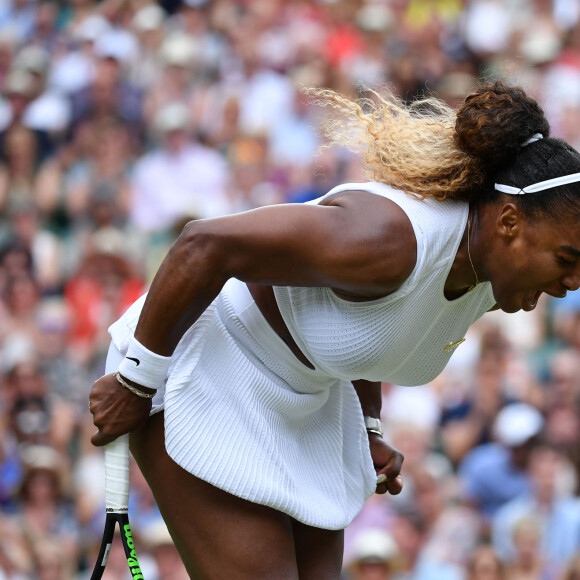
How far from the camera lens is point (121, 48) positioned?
7395 millimetres

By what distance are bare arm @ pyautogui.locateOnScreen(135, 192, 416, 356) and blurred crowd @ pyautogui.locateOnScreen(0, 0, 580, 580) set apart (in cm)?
82

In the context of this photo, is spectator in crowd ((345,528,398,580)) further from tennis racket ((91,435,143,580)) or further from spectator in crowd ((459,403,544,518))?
tennis racket ((91,435,143,580))

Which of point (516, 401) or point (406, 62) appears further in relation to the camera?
point (406, 62)

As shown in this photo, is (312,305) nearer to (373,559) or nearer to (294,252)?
(294,252)

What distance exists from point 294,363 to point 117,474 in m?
0.44

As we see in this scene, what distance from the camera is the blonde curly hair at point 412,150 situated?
2250 mm

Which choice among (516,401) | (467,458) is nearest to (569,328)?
(516,401)

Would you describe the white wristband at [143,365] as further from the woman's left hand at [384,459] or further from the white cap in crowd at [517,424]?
the white cap in crowd at [517,424]

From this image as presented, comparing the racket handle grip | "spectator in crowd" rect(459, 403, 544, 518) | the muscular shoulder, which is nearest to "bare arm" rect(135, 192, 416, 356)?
the muscular shoulder

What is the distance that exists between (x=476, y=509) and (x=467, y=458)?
272 millimetres

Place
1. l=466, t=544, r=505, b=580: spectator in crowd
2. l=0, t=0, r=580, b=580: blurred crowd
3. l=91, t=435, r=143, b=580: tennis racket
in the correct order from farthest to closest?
l=0, t=0, r=580, b=580: blurred crowd → l=466, t=544, r=505, b=580: spectator in crowd → l=91, t=435, r=143, b=580: tennis racket

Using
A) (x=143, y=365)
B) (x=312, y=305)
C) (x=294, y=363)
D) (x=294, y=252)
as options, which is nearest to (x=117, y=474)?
(x=143, y=365)

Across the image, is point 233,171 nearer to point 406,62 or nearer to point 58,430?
point 406,62

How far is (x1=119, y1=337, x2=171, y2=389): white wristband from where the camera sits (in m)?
2.24
